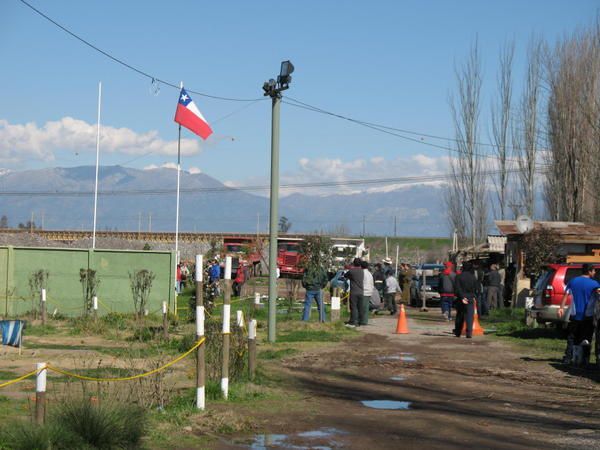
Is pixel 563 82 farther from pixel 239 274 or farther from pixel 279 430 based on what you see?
pixel 279 430

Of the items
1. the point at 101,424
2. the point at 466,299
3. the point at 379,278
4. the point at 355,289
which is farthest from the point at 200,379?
the point at 379,278

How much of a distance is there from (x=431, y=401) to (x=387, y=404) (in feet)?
2.22

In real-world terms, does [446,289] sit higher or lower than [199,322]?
higher

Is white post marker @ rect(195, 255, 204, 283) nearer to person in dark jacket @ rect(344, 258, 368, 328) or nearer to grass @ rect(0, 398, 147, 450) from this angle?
grass @ rect(0, 398, 147, 450)

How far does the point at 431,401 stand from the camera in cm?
1299

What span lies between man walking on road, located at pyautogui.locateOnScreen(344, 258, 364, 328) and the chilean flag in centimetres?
1235

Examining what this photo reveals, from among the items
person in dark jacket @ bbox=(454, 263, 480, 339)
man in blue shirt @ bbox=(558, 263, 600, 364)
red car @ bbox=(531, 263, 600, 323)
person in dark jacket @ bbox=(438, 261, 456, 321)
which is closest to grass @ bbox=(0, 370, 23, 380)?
man in blue shirt @ bbox=(558, 263, 600, 364)

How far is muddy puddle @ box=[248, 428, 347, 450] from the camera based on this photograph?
9.74 meters

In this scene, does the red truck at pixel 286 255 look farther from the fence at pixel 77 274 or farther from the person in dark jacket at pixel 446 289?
the person in dark jacket at pixel 446 289

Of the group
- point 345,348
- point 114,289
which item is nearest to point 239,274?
point 114,289

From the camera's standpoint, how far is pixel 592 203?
46.6 metres

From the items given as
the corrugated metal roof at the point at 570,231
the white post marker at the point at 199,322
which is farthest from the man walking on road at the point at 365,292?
the white post marker at the point at 199,322

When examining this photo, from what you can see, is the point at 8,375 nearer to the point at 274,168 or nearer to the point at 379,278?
the point at 274,168

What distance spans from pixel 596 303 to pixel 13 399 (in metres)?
9.99
